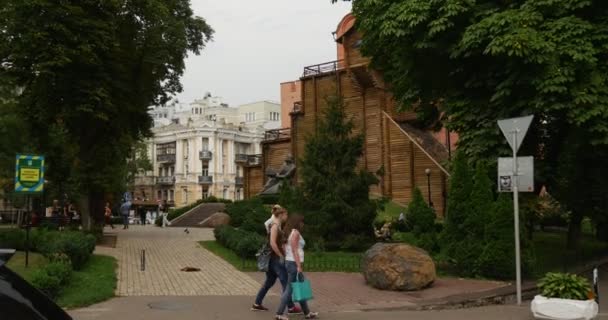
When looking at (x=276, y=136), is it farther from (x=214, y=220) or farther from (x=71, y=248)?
(x=71, y=248)

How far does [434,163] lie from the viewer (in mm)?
37312

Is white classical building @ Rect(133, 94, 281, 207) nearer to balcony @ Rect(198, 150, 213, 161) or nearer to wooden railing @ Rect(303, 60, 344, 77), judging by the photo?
balcony @ Rect(198, 150, 213, 161)

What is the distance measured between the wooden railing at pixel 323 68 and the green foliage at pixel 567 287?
34.9 meters

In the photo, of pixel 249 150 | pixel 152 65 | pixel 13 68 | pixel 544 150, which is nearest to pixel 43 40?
pixel 13 68

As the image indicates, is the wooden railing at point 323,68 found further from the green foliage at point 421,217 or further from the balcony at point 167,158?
the balcony at point 167,158

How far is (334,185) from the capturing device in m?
21.1

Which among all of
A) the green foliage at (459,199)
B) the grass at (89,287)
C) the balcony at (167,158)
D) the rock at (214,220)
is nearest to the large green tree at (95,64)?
the grass at (89,287)

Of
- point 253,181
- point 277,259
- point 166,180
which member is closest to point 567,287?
point 277,259

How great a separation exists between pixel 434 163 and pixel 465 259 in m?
22.9

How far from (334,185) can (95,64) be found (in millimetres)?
9886

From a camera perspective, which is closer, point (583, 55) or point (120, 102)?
point (583, 55)

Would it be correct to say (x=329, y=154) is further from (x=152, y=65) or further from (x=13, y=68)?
(x=13, y=68)

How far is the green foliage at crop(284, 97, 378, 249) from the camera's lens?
20.7 metres

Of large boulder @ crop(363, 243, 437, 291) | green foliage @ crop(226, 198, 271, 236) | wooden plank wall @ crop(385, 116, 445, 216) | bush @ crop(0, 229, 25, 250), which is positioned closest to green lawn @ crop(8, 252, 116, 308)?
bush @ crop(0, 229, 25, 250)
